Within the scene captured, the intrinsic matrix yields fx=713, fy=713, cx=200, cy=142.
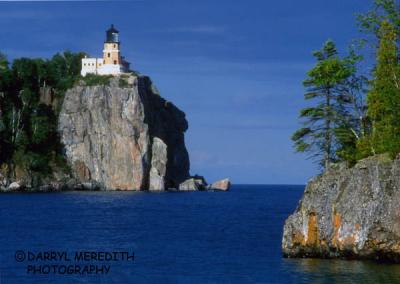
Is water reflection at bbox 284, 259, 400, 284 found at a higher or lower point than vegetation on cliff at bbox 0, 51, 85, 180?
lower

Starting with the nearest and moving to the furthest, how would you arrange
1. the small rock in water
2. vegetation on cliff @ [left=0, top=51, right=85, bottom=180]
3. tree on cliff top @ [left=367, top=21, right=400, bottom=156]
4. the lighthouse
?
tree on cliff top @ [left=367, top=21, right=400, bottom=156] → the small rock in water → vegetation on cliff @ [left=0, top=51, right=85, bottom=180] → the lighthouse

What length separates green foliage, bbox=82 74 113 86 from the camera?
485ft

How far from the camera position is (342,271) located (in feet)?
112

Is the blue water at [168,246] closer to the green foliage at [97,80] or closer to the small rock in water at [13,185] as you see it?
the small rock in water at [13,185]

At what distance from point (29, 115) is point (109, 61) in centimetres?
2307

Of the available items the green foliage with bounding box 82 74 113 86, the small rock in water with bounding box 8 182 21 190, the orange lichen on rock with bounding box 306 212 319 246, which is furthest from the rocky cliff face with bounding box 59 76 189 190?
the orange lichen on rock with bounding box 306 212 319 246

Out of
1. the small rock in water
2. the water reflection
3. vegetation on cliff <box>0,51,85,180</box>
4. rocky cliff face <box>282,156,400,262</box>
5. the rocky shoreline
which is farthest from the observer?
the rocky shoreline

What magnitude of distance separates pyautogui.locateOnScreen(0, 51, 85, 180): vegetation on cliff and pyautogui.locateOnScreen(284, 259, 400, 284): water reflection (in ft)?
342

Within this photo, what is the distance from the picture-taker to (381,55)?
3941 cm

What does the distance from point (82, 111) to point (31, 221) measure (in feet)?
252

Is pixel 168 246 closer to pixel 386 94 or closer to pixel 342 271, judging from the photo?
pixel 342 271

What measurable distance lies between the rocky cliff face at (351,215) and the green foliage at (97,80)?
112131mm

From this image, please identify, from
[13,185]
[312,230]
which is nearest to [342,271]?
[312,230]

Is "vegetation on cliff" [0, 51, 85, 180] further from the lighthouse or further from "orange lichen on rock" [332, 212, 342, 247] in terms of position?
"orange lichen on rock" [332, 212, 342, 247]
